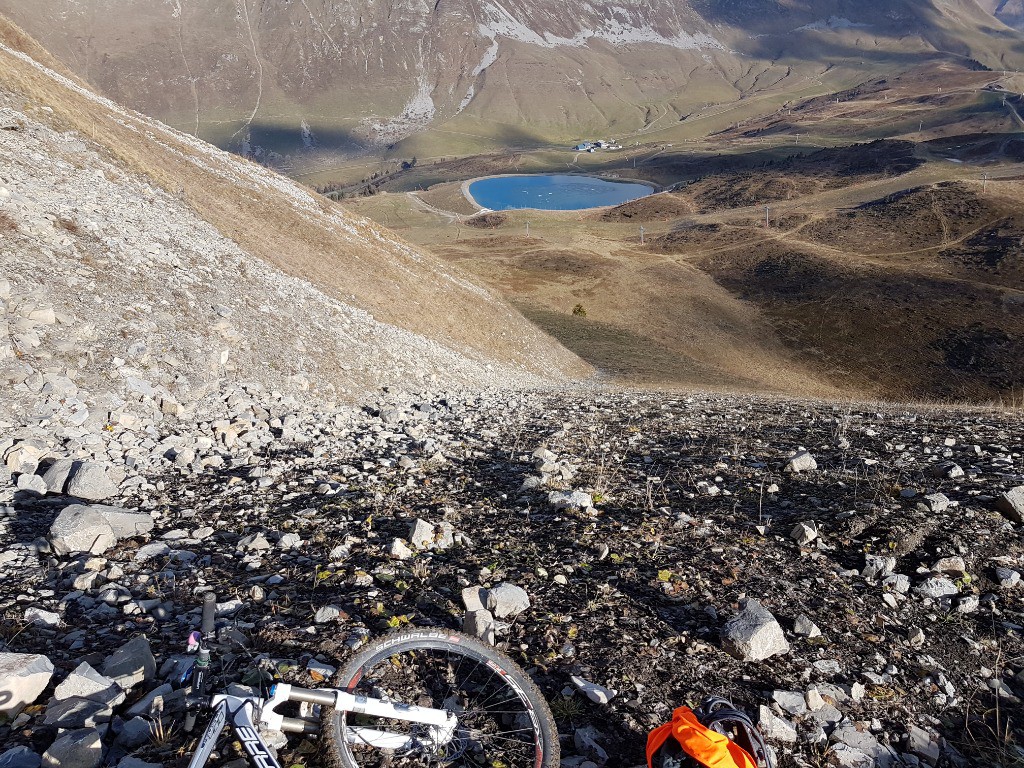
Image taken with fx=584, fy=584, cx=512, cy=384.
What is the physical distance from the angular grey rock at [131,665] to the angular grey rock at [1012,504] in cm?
940

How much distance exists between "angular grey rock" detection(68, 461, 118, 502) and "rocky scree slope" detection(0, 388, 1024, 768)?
Answer: 0.10 ft

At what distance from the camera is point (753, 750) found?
3838mm

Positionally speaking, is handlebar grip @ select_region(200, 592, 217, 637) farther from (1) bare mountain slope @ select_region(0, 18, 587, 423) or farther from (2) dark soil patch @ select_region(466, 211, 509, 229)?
(2) dark soil patch @ select_region(466, 211, 509, 229)

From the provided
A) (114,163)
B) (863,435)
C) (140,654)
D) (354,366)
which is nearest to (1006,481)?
(863,435)

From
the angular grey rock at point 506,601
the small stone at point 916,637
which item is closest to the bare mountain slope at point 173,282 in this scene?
the angular grey rock at point 506,601

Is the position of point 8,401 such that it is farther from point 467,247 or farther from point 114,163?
point 467,247

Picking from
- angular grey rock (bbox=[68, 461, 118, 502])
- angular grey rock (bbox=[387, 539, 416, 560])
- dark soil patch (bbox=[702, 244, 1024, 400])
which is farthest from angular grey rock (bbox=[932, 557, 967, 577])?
dark soil patch (bbox=[702, 244, 1024, 400])

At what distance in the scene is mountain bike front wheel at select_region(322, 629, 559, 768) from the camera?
400cm

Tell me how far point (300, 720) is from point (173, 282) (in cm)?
1338

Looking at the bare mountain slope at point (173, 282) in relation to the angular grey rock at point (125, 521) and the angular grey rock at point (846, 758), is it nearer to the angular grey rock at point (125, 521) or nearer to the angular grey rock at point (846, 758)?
the angular grey rock at point (125, 521)

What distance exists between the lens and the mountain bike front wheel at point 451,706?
3996 mm

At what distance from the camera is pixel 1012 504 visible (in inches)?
287

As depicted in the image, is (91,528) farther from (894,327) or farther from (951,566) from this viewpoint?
(894,327)

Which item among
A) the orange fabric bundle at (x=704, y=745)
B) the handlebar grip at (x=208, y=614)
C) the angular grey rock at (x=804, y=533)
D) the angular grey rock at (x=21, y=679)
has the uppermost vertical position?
the handlebar grip at (x=208, y=614)
